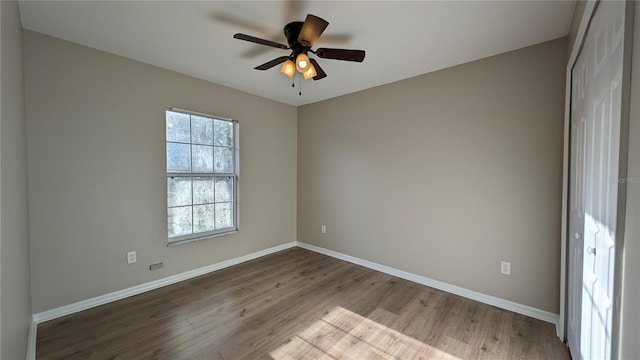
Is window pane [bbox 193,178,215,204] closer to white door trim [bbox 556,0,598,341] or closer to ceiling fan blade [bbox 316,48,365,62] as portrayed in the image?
ceiling fan blade [bbox 316,48,365,62]

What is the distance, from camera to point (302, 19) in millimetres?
1967

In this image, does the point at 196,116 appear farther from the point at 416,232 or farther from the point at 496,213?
the point at 496,213

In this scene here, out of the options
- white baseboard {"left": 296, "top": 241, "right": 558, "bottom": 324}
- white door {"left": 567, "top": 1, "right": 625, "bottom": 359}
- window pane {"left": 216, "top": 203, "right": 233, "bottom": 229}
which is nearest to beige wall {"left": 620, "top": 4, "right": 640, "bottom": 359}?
white door {"left": 567, "top": 1, "right": 625, "bottom": 359}

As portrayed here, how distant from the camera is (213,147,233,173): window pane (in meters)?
3.42

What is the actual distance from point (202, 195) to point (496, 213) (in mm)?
3397

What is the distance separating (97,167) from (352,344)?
9.39ft

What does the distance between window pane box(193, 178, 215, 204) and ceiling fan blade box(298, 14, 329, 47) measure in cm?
223

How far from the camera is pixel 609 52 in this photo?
1065 mm

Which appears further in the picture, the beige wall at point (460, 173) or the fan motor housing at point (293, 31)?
the beige wall at point (460, 173)

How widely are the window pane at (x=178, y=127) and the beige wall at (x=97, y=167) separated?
0.11 metres

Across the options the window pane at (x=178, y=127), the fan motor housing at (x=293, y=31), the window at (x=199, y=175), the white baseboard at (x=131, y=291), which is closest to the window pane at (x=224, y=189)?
the window at (x=199, y=175)

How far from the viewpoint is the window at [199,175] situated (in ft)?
9.90

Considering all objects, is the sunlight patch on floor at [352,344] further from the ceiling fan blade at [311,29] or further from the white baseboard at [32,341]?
the ceiling fan blade at [311,29]

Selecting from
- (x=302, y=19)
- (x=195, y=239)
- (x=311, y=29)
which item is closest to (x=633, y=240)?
(x=311, y=29)
